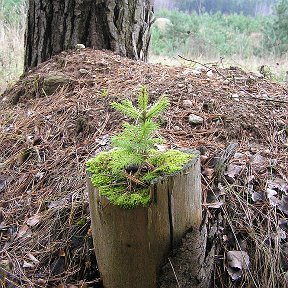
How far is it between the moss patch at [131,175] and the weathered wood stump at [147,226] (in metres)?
0.03

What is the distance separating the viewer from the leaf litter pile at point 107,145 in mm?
1766

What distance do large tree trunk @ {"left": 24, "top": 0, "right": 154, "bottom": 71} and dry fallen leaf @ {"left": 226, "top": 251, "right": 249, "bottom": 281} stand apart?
8.23 feet

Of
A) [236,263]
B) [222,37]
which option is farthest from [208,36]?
[236,263]

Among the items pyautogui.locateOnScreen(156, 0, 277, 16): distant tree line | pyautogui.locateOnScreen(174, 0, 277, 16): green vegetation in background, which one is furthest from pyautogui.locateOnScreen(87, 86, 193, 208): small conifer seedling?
pyautogui.locateOnScreen(174, 0, 277, 16): green vegetation in background

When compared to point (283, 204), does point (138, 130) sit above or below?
above

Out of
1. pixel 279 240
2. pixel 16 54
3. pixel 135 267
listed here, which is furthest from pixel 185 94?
pixel 16 54

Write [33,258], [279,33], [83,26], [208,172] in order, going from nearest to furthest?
[33,258] < [208,172] < [83,26] < [279,33]

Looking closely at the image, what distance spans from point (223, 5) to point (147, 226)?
23185 millimetres

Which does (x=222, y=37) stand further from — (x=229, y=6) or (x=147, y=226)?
(x=147, y=226)

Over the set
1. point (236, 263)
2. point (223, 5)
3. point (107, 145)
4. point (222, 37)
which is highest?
point (107, 145)

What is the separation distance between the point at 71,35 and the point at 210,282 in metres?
2.70

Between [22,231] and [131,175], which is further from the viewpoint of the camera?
[22,231]

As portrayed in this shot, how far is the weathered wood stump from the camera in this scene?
4.65 ft

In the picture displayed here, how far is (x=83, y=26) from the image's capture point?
3627mm
